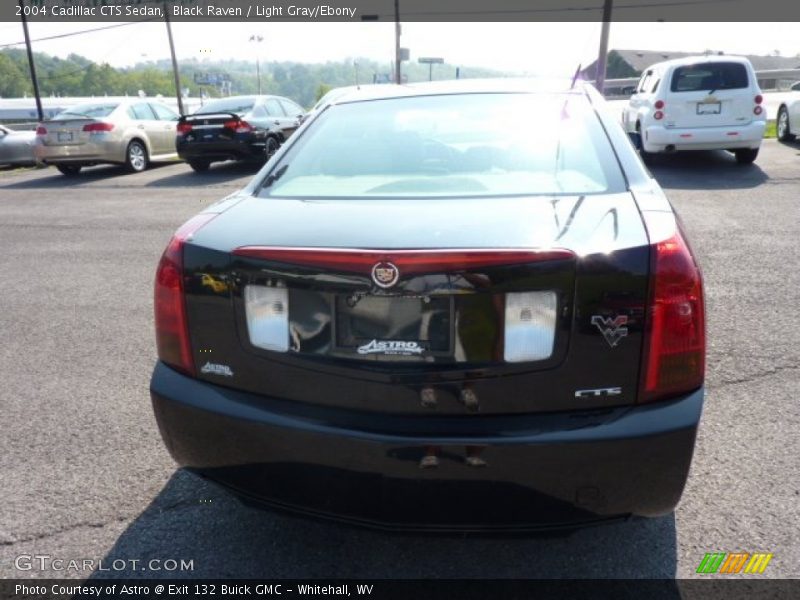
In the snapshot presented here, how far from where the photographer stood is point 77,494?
9.45 feet

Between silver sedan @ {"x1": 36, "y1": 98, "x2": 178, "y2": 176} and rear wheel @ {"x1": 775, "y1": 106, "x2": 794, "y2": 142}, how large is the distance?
13337mm

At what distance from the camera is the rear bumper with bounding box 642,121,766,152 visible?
11.0 metres

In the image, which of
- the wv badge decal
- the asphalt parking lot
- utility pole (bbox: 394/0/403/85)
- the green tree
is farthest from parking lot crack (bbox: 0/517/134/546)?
the green tree

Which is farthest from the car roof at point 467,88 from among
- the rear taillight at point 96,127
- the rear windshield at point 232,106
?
the rear taillight at point 96,127

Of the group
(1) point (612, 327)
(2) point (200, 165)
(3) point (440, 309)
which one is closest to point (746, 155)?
(2) point (200, 165)

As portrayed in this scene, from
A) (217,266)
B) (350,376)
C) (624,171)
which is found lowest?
(350,376)

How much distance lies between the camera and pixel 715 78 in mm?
11016

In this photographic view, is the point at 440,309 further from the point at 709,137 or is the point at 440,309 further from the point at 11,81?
the point at 11,81

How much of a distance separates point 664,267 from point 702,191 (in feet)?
28.0

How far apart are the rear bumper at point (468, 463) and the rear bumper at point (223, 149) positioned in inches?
465

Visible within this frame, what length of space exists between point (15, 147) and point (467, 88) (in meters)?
17.0

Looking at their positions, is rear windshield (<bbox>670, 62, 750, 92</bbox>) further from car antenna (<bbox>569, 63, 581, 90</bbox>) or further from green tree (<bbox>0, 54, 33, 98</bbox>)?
green tree (<bbox>0, 54, 33, 98</bbox>)

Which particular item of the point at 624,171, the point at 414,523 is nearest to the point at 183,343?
the point at 414,523

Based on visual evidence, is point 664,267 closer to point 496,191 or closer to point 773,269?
point 496,191
